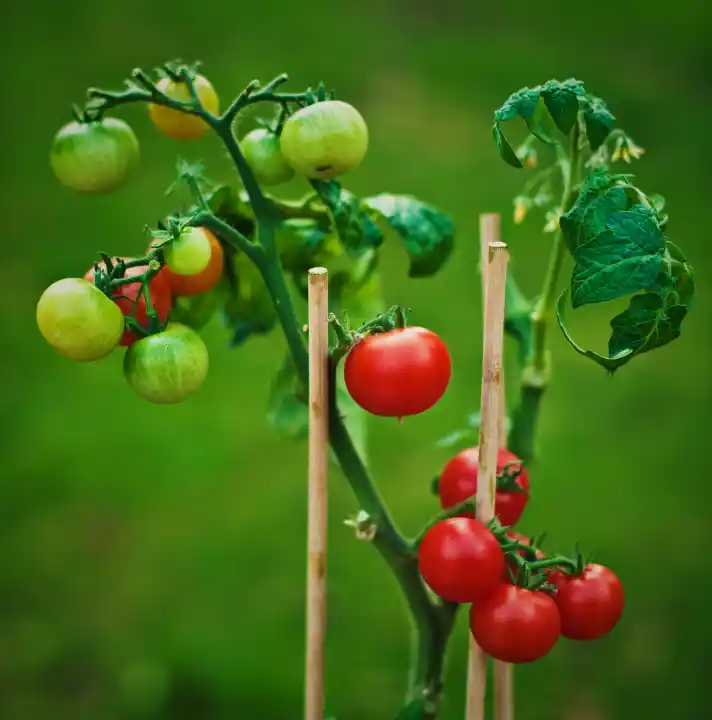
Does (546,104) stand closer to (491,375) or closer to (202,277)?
(491,375)

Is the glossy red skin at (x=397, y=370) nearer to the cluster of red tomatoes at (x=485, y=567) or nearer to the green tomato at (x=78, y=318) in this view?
the cluster of red tomatoes at (x=485, y=567)

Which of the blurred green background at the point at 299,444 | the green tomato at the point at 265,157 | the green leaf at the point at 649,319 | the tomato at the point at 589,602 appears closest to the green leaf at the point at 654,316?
the green leaf at the point at 649,319

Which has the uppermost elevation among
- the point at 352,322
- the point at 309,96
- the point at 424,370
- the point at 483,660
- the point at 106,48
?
the point at 106,48

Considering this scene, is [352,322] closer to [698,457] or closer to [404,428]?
[404,428]

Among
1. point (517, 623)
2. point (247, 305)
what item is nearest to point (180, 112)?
point (247, 305)

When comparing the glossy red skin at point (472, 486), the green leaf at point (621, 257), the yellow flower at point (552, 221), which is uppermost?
the yellow flower at point (552, 221)

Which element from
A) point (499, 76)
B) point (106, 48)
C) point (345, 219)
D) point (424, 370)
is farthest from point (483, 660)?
point (106, 48)
